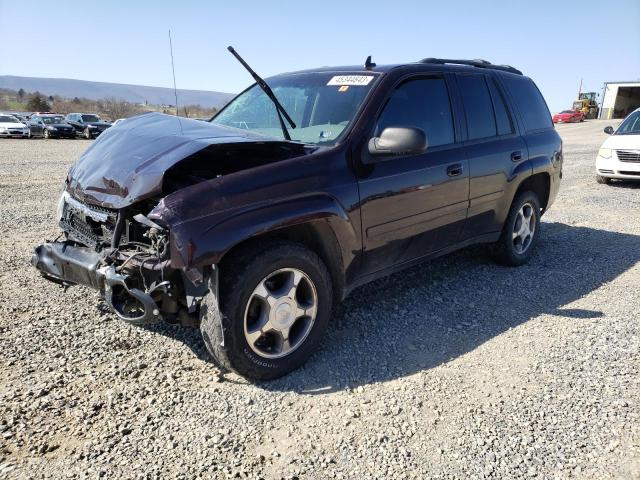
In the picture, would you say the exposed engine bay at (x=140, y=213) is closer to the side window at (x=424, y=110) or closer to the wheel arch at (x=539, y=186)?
the side window at (x=424, y=110)

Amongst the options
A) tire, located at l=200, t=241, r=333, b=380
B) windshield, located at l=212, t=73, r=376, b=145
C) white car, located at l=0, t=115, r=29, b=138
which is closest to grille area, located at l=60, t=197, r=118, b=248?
tire, located at l=200, t=241, r=333, b=380

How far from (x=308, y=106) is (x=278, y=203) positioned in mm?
1281

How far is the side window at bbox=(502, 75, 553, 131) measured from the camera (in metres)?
5.08

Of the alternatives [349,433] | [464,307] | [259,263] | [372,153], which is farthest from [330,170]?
[464,307]

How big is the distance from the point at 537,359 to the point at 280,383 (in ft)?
5.83

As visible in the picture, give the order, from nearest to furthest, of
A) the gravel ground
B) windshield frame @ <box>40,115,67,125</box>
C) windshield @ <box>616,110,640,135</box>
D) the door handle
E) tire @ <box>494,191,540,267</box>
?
the gravel ground < the door handle < tire @ <box>494,191,540,267</box> < windshield @ <box>616,110,640,135</box> < windshield frame @ <box>40,115,67,125</box>

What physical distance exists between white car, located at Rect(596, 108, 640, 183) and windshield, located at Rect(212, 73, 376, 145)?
8880mm

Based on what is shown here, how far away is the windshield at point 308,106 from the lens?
3.58 metres

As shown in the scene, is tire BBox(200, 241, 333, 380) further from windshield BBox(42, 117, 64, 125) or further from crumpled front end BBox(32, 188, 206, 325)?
windshield BBox(42, 117, 64, 125)

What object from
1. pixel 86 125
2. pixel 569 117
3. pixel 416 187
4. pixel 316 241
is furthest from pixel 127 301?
pixel 569 117

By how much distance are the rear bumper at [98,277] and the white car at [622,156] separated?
421 inches

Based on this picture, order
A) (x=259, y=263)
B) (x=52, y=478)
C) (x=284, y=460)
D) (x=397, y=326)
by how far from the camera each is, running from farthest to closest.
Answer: (x=397, y=326)
(x=259, y=263)
(x=284, y=460)
(x=52, y=478)

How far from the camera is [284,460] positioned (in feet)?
7.97

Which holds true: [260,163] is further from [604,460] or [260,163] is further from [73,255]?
[604,460]
